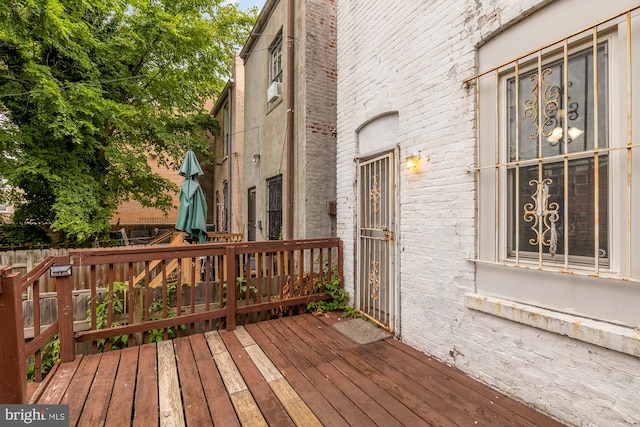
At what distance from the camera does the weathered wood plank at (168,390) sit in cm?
208

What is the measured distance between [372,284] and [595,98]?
292cm

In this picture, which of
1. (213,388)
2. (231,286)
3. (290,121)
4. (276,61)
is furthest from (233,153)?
(213,388)

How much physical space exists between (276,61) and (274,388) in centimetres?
695

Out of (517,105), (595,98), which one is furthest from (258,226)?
(595,98)

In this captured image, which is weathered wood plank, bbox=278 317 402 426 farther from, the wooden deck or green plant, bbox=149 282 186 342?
green plant, bbox=149 282 186 342

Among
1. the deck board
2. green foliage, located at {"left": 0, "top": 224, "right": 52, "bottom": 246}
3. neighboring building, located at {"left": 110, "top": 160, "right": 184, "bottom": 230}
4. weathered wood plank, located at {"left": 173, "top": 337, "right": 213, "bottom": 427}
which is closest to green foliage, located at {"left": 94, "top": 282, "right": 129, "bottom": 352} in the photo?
weathered wood plank, located at {"left": 173, "top": 337, "right": 213, "bottom": 427}

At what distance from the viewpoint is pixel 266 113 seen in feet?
24.1

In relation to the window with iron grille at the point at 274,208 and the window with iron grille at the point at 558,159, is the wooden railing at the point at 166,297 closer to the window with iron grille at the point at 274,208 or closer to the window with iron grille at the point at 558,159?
the window with iron grille at the point at 274,208

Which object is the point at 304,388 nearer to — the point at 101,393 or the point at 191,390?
the point at 191,390

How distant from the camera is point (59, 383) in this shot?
98.3 inches

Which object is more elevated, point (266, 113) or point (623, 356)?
point (266, 113)

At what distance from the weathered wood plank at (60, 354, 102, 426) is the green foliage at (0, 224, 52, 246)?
7.60 metres

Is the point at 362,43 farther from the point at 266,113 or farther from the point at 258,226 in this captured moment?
the point at 258,226

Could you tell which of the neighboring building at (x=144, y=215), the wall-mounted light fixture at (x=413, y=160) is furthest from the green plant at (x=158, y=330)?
the neighboring building at (x=144, y=215)
